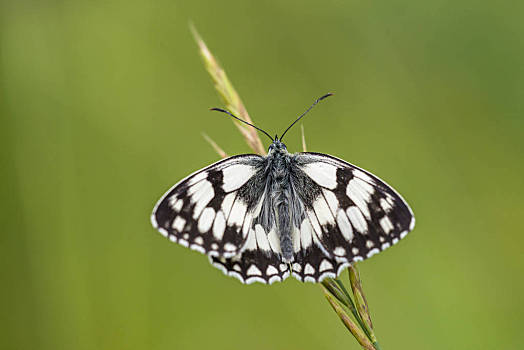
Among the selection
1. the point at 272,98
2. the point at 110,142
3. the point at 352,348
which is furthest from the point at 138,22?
the point at 352,348

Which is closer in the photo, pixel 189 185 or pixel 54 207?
pixel 189 185

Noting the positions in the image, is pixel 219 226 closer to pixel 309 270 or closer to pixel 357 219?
pixel 309 270

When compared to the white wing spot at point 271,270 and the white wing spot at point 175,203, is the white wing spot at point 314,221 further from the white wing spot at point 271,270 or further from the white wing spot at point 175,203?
the white wing spot at point 175,203

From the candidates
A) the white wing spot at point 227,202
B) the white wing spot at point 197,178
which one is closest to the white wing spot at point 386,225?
the white wing spot at point 227,202

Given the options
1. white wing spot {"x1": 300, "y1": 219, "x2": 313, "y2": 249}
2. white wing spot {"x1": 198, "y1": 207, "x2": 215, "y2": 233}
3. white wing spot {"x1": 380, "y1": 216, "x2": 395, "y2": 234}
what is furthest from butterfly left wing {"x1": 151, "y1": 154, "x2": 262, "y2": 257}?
white wing spot {"x1": 380, "y1": 216, "x2": 395, "y2": 234}

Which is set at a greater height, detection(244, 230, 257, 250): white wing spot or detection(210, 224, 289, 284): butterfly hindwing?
detection(244, 230, 257, 250): white wing spot

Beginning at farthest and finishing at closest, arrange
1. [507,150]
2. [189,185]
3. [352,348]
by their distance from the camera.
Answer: [507,150] → [352,348] → [189,185]

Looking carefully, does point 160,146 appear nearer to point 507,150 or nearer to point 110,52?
point 110,52

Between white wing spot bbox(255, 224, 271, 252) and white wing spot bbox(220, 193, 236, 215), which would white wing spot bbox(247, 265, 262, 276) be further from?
white wing spot bbox(220, 193, 236, 215)

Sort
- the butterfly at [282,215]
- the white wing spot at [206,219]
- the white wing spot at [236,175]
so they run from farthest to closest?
the white wing spot at [236,175] < the white wing spot at [206,219] < the butterfly at [282,215]
